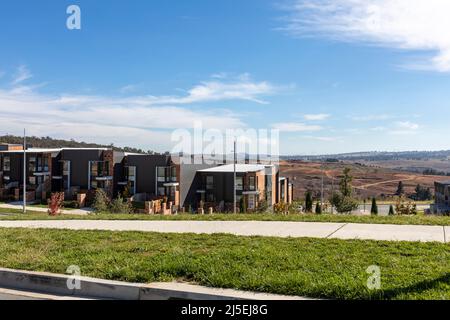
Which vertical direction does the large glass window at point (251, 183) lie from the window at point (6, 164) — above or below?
below

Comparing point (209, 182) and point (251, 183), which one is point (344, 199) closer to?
point (251, 183)

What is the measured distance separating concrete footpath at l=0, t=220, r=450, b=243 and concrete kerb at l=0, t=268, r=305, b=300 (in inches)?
159

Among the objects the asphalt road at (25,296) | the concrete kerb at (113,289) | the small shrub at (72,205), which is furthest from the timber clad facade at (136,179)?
the asphalt road at (25,296)

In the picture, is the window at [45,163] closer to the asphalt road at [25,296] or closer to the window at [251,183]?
the window at [251,183]

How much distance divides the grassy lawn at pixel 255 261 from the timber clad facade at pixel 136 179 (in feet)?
99.5

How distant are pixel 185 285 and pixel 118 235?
169 inches

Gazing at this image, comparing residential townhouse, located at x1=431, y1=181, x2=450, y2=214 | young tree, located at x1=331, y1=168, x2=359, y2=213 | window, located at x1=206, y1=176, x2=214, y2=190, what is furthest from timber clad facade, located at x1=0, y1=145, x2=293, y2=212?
residential townhouse, located at x1=431, y1=181, x2=450, y2=214

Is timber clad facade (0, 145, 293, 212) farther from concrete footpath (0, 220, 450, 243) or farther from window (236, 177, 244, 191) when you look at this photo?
concrete footpath (0, 220, 450, 243)

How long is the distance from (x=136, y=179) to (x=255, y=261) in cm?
3902

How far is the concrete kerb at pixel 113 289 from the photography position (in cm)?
545

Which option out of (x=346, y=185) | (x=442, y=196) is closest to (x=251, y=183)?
(x=346, y=185)

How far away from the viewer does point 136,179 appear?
146 feet
